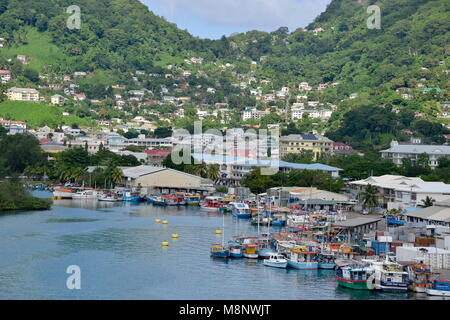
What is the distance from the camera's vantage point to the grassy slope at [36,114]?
68.2 m

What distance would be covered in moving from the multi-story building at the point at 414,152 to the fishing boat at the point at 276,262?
26.9 m

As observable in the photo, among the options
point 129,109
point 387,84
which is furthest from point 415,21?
point 129,109

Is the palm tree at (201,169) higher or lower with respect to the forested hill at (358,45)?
lower

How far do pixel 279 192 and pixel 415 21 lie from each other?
5870 centimetres

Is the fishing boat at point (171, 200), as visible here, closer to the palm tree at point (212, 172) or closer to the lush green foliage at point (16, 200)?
the lush green foliage at point (16, 200)

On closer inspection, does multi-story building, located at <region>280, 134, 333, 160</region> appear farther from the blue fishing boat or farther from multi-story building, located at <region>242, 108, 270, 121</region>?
the blue fishing boat

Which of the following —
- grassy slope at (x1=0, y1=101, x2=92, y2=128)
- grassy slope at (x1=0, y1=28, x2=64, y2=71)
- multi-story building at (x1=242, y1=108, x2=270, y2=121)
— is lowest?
grassy slope at (x1=0, y1=101, x2=92, y2=128)

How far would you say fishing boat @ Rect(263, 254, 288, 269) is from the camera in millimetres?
21297

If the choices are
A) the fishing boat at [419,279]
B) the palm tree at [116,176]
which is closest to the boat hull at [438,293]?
the fishing boat at [419,279]

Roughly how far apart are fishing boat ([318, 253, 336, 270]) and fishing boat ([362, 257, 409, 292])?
2636 millimetres

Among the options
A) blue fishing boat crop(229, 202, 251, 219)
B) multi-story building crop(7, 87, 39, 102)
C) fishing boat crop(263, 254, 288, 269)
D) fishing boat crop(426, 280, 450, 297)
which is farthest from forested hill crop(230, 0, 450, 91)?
fishing boat crop(426, 280, 450, 297)

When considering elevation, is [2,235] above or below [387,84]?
below

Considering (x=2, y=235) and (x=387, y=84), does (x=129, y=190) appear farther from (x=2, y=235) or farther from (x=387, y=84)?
(x=387, y=84)

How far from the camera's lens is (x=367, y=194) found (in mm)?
32688
